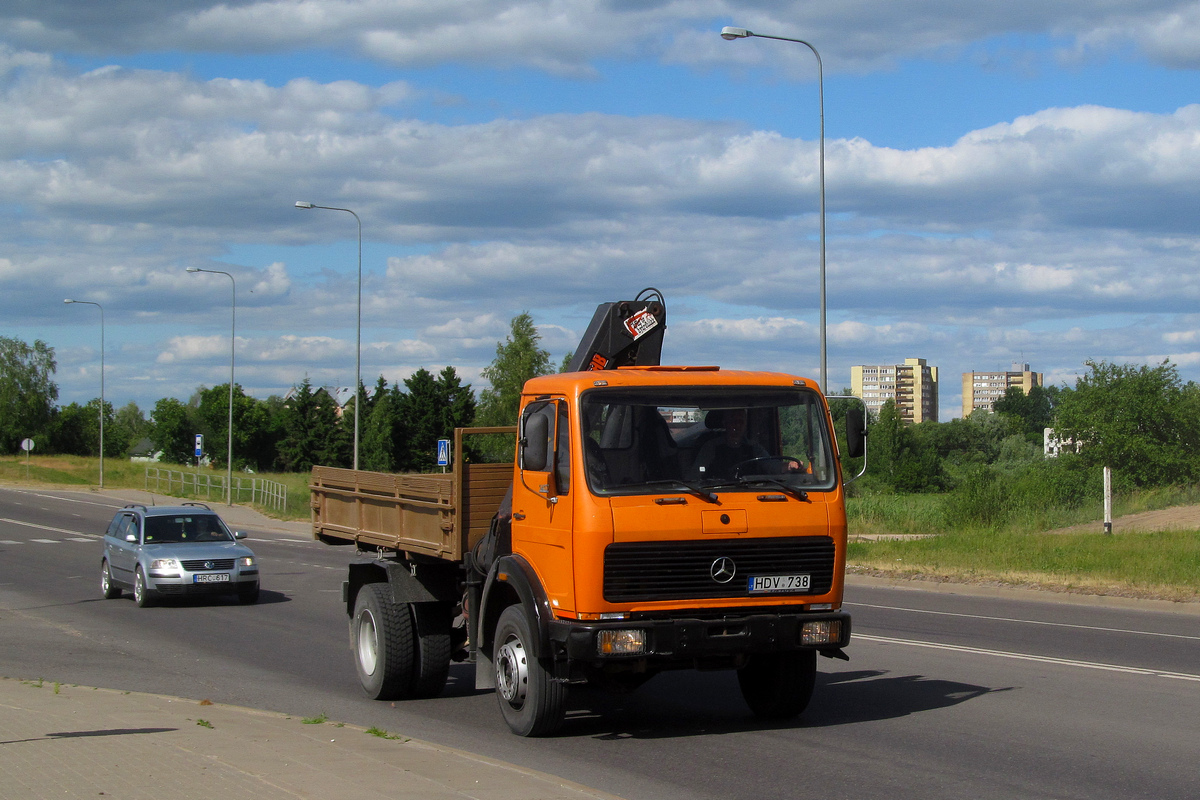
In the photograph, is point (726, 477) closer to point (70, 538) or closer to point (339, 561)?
point (339, 561)

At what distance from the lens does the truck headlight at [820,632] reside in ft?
24.5

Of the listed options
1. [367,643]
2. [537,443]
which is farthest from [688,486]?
[367,643]

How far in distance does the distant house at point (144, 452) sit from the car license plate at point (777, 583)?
488 feet

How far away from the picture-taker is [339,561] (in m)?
26.7

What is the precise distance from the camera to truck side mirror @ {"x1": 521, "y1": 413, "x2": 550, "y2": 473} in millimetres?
7715

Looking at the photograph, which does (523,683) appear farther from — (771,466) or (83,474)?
(83,474)

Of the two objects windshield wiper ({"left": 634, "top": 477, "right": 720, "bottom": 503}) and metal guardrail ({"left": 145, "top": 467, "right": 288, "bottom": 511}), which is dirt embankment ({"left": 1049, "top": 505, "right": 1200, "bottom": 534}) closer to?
windshield wiper ({"left": 634, "top": 477, "right": 720, "bottom": 503})

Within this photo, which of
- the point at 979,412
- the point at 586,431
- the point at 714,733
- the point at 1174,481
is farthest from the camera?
the point at 979,412

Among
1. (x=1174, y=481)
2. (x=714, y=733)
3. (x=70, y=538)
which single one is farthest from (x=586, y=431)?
(x=1174, y=481)

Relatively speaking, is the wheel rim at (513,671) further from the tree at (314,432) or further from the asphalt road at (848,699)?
the tree at (314,432)

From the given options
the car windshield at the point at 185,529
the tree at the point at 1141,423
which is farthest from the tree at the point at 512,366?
the car windshield at the point at 185,529

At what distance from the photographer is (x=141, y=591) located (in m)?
17.7

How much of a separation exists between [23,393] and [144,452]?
4966cm

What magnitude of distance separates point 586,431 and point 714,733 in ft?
7.61
